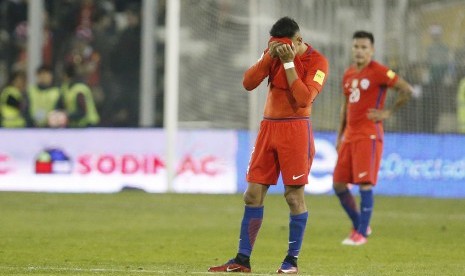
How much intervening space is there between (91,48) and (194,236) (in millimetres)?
11961

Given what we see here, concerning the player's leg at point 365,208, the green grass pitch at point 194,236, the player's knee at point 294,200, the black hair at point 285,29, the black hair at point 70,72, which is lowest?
the green grass pitch at point 194,236

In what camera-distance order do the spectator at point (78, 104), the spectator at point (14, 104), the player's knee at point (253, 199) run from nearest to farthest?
1. the player's knee at point (253, 199)
2. the spectator at point (78, 104)
3. the spectator at point (14, 104)

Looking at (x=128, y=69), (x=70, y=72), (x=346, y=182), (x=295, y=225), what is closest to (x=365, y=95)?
(x=346, y=182)

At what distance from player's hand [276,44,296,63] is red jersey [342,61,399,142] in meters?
4.01

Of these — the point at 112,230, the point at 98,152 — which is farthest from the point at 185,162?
the point at 112,230

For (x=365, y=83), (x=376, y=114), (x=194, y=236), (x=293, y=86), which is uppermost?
(x=365, y=83)

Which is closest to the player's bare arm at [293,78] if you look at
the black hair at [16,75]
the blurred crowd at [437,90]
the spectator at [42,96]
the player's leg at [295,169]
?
the player's leg at [295,169]

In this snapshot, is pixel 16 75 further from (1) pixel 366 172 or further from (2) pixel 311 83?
(2) pixel 311 83

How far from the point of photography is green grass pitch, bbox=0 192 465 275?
10844 millimetres

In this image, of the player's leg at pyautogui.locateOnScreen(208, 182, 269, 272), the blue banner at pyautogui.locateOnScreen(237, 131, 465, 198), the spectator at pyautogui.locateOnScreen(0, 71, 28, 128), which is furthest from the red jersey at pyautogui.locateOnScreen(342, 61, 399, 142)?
the spectator at pyautogui.locateOnScreen(0, 71, 28, 128)

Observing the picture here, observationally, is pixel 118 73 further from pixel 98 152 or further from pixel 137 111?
pixel 98 152

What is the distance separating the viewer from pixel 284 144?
10227mm

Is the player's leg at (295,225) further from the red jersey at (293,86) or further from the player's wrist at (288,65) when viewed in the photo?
the player's wrist at (288,65)

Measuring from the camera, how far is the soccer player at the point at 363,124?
13.8 meters
